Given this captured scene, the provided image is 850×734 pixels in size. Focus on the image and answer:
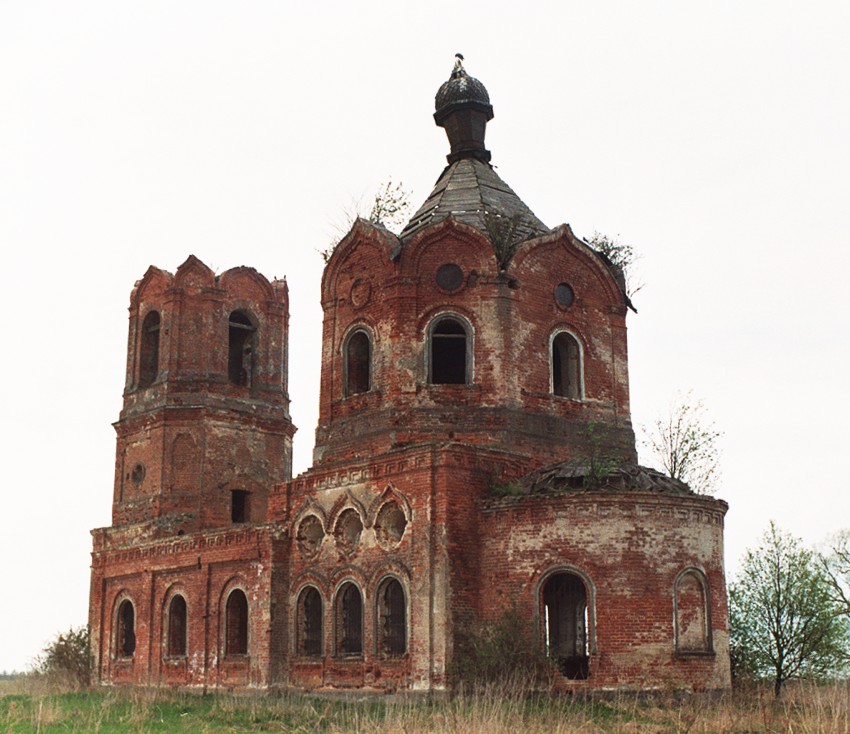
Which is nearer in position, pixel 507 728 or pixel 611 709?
pixel 507 728

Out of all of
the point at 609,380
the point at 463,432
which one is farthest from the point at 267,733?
the point at 609,380

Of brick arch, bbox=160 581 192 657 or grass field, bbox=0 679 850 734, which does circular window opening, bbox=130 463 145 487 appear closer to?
brick arch, bbox=160 581 192 657

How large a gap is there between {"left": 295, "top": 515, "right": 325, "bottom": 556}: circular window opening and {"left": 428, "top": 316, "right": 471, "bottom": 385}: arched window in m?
3.28

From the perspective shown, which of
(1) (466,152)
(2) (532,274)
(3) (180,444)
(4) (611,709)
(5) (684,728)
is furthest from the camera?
(3) (180,444)

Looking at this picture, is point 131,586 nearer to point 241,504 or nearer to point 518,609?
point 241,504

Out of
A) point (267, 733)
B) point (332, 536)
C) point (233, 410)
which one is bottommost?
point (267, 733)

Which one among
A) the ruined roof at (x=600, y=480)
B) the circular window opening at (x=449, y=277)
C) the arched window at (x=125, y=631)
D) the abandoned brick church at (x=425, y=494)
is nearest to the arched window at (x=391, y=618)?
the abandoned brick church at (x=425, y=494)

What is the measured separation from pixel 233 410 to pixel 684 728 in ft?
50.1

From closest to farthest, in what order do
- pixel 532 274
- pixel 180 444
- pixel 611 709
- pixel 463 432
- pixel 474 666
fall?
pixel 611 709
pixel 474 666
pixel 463 432
pixel 532 274
pixel 180 444

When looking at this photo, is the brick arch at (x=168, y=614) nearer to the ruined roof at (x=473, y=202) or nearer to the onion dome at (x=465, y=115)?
the ruined roof at (x=473, y=202)

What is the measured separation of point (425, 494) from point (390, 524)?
3.96 ft

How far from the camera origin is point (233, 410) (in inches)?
997

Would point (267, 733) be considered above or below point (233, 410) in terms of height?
below

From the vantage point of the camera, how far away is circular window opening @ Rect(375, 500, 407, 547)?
57.6 ft
